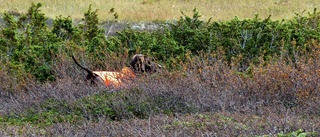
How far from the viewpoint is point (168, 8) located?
2194 cm

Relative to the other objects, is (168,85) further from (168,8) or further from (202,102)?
(168,8)

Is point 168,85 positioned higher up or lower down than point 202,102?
higher up

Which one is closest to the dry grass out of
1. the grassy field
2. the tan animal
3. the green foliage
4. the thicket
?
the green foliage

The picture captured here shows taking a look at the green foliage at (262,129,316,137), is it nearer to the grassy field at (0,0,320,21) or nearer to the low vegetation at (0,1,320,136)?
the low vegetation at (0,1,320,136)

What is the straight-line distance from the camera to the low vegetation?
580cm

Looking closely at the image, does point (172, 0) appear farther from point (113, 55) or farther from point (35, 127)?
point (35, 127)

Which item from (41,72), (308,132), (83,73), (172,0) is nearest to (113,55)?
(83,73)

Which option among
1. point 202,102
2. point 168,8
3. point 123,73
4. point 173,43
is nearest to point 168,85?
point 202,102

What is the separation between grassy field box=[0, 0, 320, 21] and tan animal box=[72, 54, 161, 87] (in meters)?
10.5

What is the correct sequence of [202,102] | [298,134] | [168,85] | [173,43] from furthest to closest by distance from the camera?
[173,43]
[168,85]
[202,102]
[298,134]

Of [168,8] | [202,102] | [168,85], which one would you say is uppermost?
[168,8]

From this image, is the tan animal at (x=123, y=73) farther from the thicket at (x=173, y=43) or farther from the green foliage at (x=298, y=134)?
the green foliage at (x=298, y=134)

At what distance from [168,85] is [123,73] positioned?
4.24ft

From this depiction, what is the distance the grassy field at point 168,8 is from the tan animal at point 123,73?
10.5 metres
